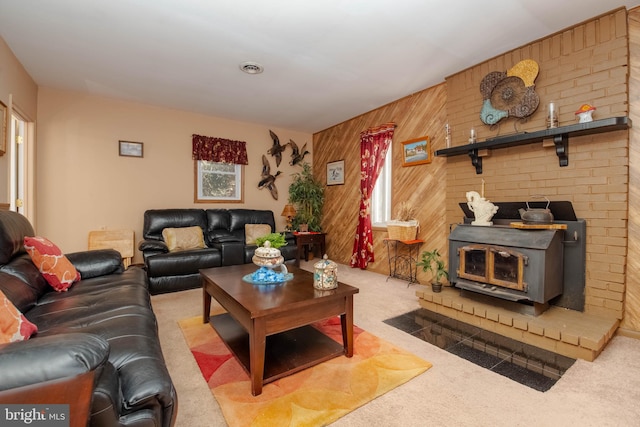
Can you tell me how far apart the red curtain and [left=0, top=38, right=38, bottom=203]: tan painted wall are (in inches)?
161

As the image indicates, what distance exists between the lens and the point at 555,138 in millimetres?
2539

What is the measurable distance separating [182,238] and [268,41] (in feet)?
8.76

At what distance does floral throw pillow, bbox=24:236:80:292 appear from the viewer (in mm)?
2018

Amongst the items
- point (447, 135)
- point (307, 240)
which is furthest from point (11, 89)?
point (447, 135)

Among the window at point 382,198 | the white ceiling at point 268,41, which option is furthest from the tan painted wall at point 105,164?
the window at point 382,198

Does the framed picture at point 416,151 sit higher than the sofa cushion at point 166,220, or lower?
higher

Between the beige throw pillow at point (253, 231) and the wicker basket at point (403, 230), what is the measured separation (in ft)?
6.37

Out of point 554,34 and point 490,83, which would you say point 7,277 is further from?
point 554,34

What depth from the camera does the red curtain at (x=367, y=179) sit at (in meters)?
4.44

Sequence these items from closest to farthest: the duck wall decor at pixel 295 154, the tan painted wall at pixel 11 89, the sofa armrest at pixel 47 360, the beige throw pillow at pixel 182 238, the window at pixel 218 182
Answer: the sofa armrest at pixel 47 360 → the tan painted wall at pixel 11 89 → the beige throw pillow at pixel 182 238 → the window at pixel 218 182 → the duck wall decor at pixel 295 154

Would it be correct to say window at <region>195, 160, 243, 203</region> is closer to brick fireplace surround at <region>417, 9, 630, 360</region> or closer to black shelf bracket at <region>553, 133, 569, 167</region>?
brick fireplace surround at <region>417, 9, 630, 360</region>

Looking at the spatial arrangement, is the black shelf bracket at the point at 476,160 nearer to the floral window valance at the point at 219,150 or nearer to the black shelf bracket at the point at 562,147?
the black shelf bracket at the point at 562,147

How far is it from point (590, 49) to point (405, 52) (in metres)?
1.48

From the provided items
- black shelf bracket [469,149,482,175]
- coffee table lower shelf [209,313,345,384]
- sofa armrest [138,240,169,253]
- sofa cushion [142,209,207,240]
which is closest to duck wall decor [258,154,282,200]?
sofa cushion [142,209,207,240]
